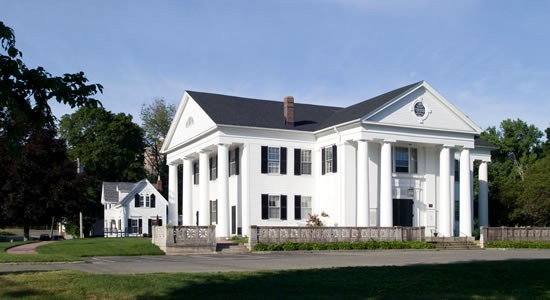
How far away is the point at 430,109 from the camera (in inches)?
1594

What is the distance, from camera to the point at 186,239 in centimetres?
3136

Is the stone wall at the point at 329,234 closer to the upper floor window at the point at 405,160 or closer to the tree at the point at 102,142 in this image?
the upper floor window at the point at 405,160

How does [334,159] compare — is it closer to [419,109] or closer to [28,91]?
[419,109]

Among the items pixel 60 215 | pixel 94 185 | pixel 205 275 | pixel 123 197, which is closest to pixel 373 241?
pixel 205 275

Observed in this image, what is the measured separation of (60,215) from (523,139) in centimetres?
4870

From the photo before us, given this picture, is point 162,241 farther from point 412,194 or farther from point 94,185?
point 94,185

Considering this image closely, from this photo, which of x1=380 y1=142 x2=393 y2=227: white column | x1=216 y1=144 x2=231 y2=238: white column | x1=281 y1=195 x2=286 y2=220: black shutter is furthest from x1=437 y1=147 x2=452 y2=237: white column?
x1=216 y1=144 x2=231 y2=238: white column

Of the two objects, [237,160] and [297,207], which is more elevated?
[237,160]

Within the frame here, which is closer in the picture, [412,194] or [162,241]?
[162,241]

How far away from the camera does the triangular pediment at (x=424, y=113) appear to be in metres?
39.1

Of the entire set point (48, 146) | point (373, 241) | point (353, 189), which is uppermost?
point (48, 146)

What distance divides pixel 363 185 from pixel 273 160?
6113 millimetres

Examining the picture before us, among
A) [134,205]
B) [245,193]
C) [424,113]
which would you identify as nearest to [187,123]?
[245,193]

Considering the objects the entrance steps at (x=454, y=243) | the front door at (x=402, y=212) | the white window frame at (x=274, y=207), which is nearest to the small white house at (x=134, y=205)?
the white window frame at (x=274, y=207)
